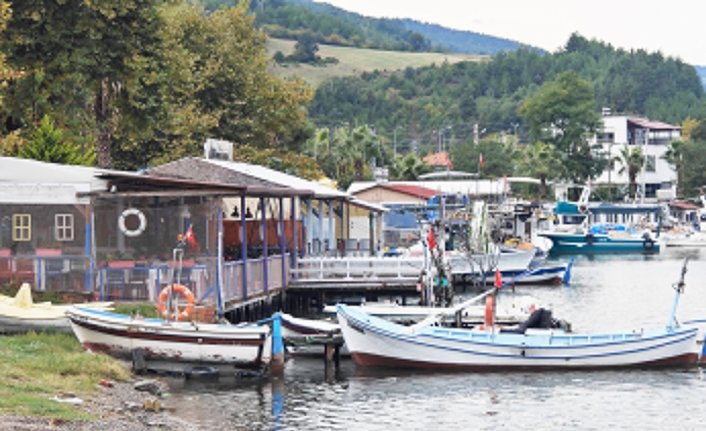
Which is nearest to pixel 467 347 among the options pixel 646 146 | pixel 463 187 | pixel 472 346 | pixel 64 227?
pixel 472 346

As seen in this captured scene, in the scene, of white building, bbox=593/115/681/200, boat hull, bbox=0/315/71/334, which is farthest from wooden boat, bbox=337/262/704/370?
white building, bbox=593/115/681/200

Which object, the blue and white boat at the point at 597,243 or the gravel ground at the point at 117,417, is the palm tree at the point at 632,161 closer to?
the blue and white boat at the point at 597,243

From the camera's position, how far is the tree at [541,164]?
467 feet

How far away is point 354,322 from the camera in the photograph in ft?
118

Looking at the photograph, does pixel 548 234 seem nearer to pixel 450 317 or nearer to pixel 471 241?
pixel 471 241

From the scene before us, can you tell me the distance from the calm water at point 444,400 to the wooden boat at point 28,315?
3608 mm

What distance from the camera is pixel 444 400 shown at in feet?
106

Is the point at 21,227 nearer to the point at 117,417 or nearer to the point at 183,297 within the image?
the point at 183,297

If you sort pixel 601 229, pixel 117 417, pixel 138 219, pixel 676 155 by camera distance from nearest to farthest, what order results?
pixel 117 417 < pixel 138 219 < pixel 601 229 < pixel 676 155

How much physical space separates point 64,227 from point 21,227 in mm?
1152

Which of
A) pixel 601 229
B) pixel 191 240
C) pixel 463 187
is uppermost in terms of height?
pixel 463 187

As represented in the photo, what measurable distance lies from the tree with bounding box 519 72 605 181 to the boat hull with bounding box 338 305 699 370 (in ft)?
426

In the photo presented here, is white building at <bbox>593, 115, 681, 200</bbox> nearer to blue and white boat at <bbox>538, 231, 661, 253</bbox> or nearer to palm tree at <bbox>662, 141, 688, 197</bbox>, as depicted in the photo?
palm tree at <bbox>662, 141, 688, 197</bbox>

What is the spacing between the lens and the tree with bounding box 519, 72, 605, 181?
554ft
